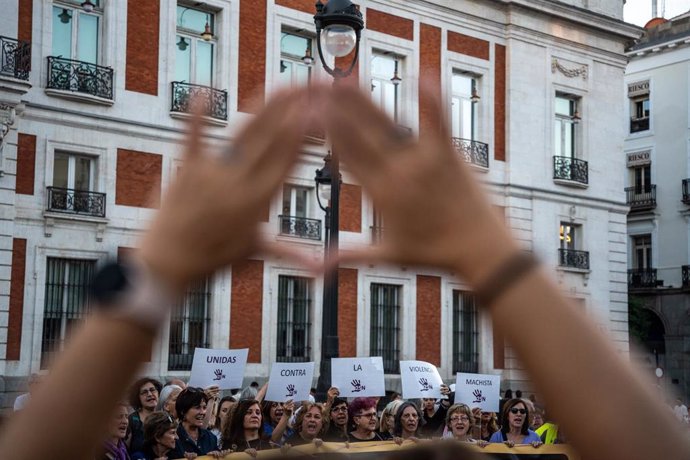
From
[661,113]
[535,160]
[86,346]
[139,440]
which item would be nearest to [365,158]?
[86,346]

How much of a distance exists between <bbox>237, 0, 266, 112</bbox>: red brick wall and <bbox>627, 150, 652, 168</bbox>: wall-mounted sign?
2116cm

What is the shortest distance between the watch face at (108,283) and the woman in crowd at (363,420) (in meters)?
8.22

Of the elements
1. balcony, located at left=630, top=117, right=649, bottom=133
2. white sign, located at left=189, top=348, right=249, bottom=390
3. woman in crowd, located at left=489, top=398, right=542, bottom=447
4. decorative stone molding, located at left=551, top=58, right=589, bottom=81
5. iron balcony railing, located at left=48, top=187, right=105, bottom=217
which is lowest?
woman in crowd, located at left=489, top=398, right=542, bottom=447

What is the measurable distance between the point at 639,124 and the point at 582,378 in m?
41.5

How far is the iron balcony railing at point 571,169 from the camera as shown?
29141 millimetres

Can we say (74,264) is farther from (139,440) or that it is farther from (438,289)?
(139,440)

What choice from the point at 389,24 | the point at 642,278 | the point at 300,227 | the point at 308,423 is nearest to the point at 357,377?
the point at 308,423

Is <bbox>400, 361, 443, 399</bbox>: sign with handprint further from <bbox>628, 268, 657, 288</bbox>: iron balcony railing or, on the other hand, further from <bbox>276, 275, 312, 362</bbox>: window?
<bbox>628, 268, 657, 288</bbox>: iron balcony railing

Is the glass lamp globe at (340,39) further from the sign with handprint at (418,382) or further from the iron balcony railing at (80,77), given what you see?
the iron balcony railing at (80,77)

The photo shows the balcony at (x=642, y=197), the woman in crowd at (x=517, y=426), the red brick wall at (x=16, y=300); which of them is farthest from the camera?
the balcony at (x=642, y=197)

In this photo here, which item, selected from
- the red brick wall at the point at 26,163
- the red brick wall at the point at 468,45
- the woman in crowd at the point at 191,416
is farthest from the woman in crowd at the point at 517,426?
the red brick wall at the point at 468,45

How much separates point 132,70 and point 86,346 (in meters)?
21.0

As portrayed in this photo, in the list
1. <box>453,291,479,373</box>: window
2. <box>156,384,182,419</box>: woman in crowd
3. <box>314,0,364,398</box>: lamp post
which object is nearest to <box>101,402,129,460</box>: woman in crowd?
<box>156,384,182,419</box>: woman in crowd

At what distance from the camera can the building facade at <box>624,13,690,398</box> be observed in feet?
127
